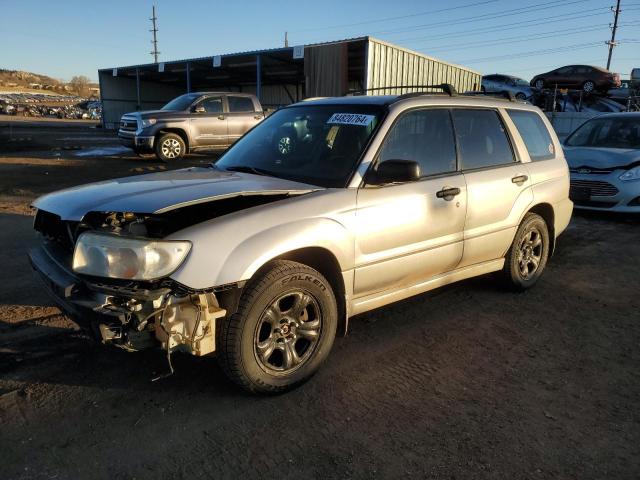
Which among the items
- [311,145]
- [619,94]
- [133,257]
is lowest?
[133,257]

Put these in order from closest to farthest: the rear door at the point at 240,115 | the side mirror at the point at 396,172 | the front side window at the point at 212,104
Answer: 1. the side mirror at the point at 396,172
2. the front side window at the point at 212,104
3. the rear door at the point at 240,115

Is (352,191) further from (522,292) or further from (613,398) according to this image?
(522,292)

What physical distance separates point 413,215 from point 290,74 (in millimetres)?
26034

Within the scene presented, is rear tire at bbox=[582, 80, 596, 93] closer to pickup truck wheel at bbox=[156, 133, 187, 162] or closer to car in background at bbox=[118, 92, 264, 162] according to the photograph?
car in background at bbox=[118, 92, 264, 162]

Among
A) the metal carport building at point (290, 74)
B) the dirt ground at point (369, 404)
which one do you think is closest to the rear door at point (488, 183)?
the dirt ground at point (369, 404)

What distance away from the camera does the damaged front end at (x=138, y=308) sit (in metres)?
2.44

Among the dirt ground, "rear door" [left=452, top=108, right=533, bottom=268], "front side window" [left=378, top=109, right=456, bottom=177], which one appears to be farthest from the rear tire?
"front side window" [left=378, top=109, right=456, bottom=177]

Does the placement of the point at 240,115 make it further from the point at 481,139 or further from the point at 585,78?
the point at 585,78

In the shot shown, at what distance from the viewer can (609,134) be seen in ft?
29.0

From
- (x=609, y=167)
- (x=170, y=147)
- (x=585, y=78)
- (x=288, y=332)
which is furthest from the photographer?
(x=585, y=78)

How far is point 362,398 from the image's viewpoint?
2906mm

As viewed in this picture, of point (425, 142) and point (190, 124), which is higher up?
point (190, 124)

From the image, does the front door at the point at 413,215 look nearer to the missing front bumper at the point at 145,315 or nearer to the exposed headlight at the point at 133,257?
the missing front bumper at the point at 145,315

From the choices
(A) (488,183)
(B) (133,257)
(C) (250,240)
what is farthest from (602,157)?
(B) (133,257)
